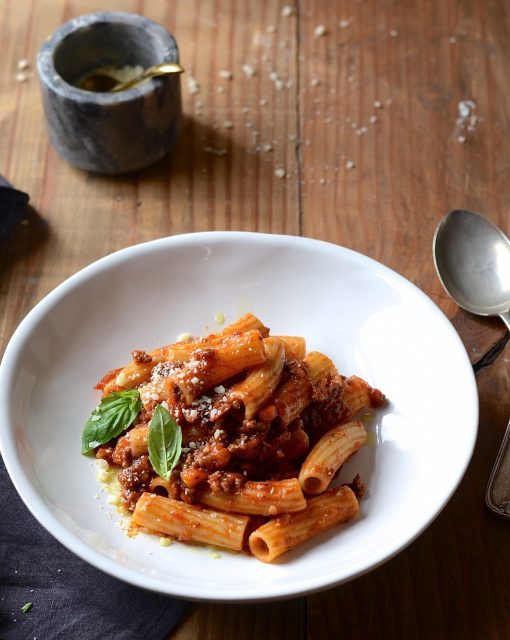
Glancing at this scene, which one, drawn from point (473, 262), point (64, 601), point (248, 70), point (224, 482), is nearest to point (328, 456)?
point (224, 482)

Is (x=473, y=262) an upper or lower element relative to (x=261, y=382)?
lower

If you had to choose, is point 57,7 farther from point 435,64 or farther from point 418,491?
point 418,491

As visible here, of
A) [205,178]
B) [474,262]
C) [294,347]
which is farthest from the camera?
[205,178]

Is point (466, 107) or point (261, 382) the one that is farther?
point (466, 107)

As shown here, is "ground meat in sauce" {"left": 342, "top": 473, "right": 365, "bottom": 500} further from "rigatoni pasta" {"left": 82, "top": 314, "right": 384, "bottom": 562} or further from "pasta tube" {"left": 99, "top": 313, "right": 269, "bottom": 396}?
"pasta tube" {"left": 99, "top": 313, "right": 269, "bottom": 396}

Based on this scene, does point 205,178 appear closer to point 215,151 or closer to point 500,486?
point 215,151

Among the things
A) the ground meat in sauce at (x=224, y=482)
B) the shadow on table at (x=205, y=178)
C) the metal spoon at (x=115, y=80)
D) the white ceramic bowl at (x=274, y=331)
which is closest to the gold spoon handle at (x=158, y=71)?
the metal spoon at (x=115, y=80)

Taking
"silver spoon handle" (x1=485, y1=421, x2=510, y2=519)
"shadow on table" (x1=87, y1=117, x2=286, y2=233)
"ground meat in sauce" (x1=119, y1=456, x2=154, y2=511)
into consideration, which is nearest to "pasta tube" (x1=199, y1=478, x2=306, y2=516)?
"ground meat in sauce" (x1=119, y1=456, x2=154, y2=511)
